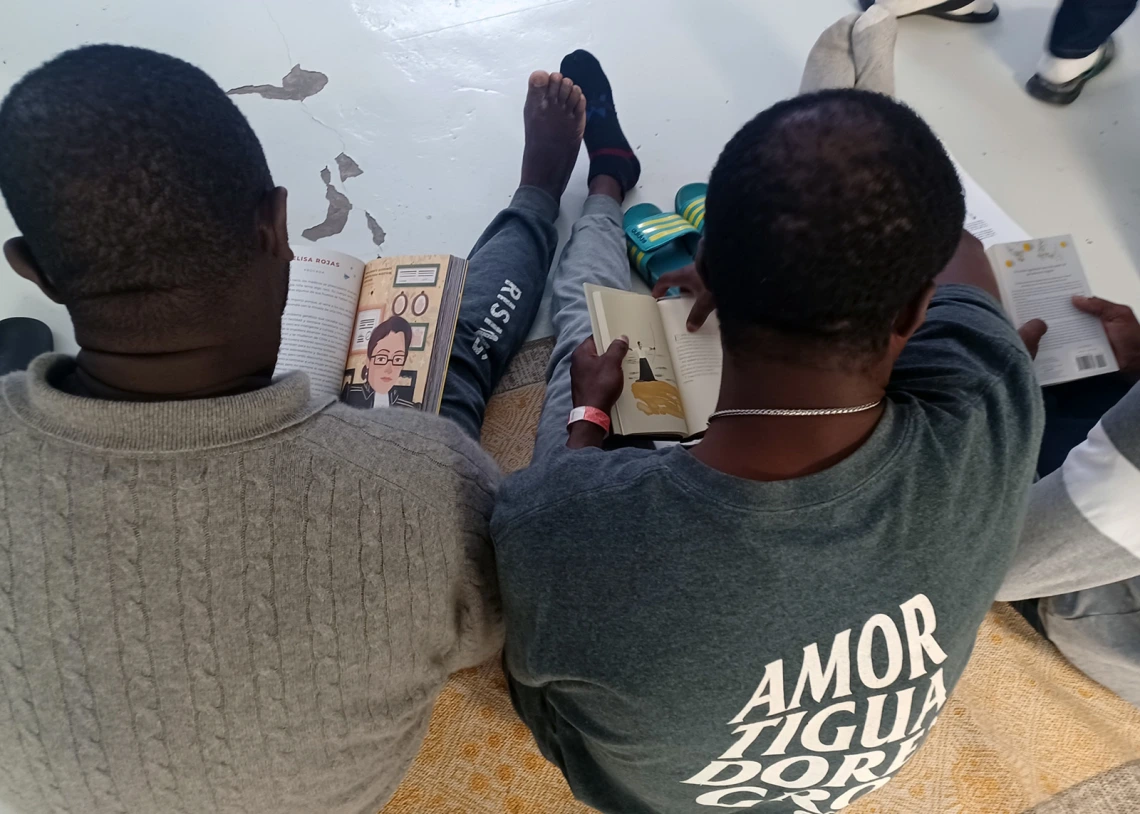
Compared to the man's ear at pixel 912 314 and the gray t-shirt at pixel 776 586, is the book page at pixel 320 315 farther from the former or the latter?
the man's ear at pixel 912 314

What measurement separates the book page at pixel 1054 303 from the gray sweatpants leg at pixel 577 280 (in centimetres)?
51

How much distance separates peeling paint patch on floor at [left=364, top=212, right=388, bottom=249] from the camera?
111cm

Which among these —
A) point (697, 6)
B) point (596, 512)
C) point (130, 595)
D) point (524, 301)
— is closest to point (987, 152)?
point (697, 6)

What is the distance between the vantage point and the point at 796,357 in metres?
0.51

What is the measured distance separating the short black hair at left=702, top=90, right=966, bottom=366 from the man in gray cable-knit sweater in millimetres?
304

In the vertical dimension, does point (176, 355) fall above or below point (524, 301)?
above

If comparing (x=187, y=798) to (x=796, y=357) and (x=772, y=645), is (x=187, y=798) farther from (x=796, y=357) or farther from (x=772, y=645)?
(x=796, y=357)

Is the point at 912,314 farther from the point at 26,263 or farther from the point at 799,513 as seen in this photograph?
the point at 26,263

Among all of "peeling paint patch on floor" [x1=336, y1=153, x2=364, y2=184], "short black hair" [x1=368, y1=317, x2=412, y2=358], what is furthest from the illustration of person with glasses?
"peeling paint patch on floor" [x1=336, y1=153, x2=364, y2=184]

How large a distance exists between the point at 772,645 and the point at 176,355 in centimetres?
47

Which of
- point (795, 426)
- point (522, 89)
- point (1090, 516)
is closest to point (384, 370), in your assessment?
point (795, 426)

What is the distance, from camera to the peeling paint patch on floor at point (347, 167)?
3.80ft

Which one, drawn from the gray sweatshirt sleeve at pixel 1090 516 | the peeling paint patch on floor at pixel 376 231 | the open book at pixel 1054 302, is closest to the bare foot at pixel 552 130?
the peeling paint patch on floor at pixel 376 231

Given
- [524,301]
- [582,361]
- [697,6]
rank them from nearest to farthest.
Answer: [582,361] < [524,301] < [697,6]
